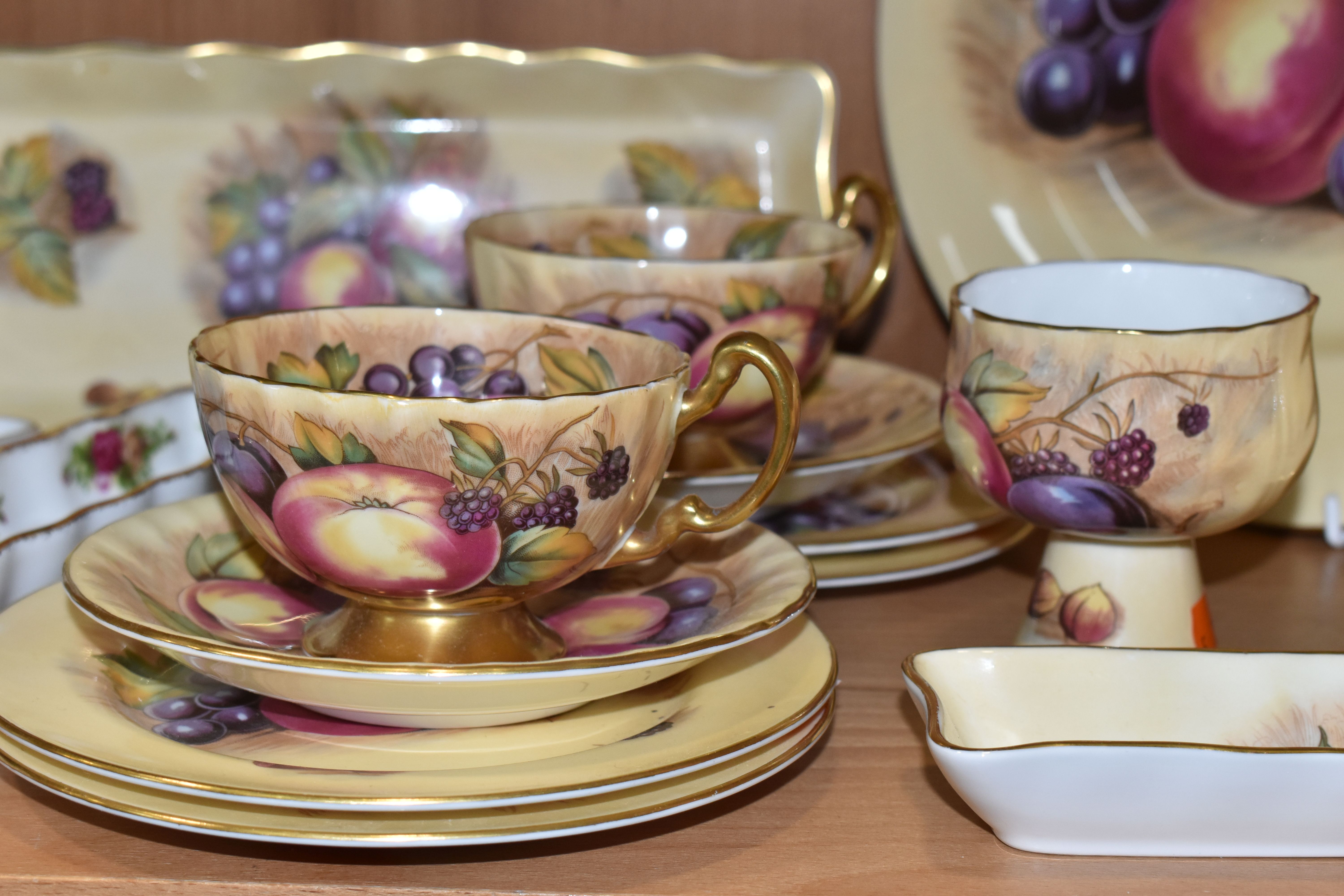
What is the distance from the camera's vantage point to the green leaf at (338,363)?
1.76ft

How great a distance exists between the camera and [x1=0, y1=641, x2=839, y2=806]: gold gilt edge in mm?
377

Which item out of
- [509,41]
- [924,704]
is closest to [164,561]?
[924,704]

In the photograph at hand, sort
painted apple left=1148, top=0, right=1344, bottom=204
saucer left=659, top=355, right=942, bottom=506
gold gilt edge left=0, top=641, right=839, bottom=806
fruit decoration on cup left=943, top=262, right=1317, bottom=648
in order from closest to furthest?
gold gilt edge left=0, top=641, right=839, bottom=806
fruit decoration on cup left=943, top=262, right=1317, bottom=648
saucer left=659, top=355, right=942, bottom=506
painted apple left=1148, top=0, right=1344, bottom=204

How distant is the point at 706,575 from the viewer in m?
0.52

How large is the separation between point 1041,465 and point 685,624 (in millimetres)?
144

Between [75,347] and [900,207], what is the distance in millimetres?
489

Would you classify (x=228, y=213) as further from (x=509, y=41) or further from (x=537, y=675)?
(x=537, y=675)

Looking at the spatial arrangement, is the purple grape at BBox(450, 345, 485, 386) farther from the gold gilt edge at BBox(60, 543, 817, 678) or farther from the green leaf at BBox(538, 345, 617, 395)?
the gold gilt edge at BBox(60, 543, 817, 678)

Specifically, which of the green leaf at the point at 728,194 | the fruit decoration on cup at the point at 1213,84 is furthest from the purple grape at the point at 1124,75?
the green leaf at the point at 728,194

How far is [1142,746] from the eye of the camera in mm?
382

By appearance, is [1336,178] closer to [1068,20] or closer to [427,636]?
[1068,20]

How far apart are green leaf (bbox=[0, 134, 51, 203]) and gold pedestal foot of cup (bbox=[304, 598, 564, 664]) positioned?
0.45m

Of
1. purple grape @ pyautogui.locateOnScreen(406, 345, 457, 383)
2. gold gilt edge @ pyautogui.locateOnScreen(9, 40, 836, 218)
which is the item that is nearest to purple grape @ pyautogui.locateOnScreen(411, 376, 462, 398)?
purple grape @ pyautogui.locateOnScreen(406, 345, 457, 383)

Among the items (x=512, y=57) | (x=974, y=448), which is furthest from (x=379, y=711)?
(x=512, y=57)
